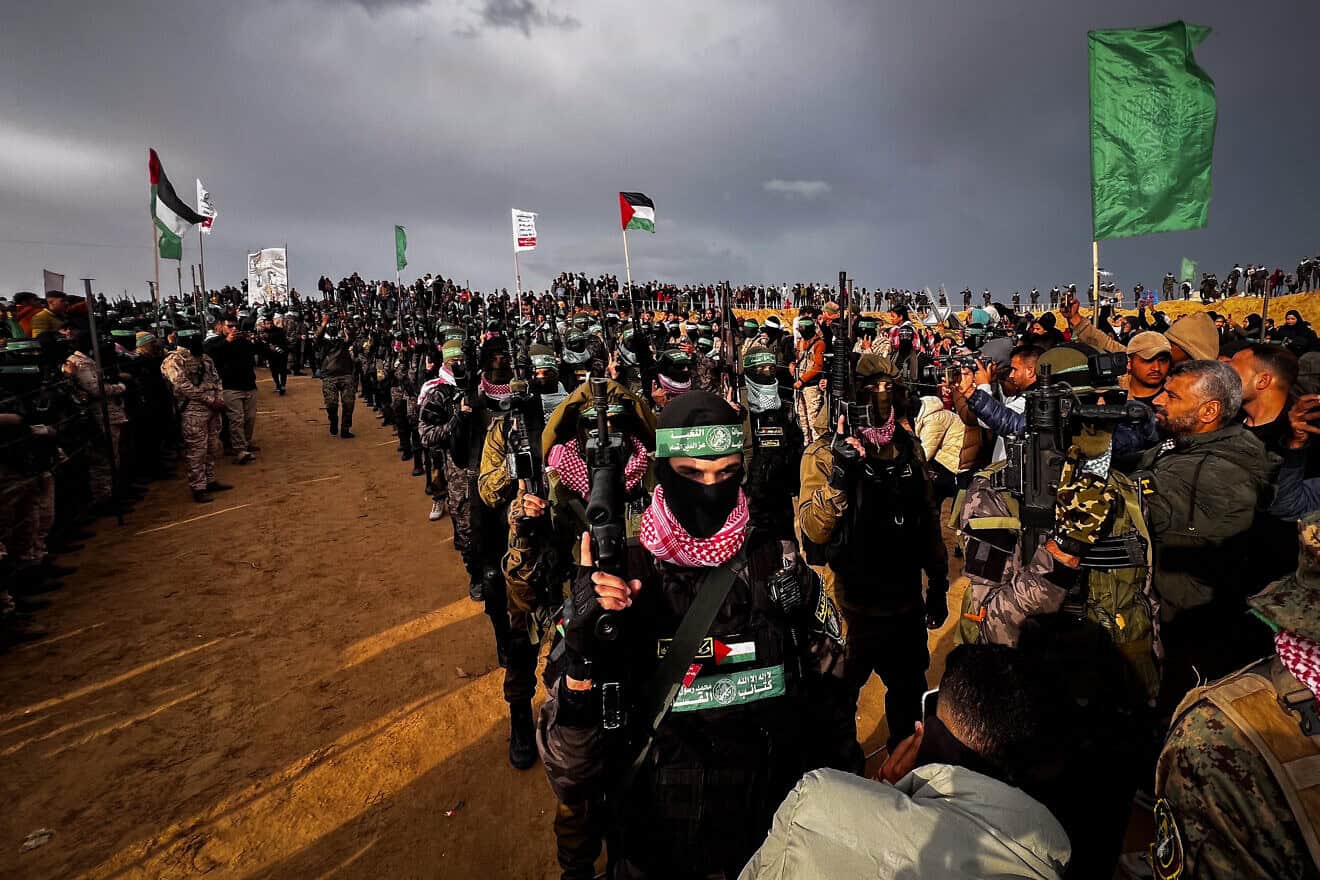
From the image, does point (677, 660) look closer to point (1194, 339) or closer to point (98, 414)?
point (1194, 339)

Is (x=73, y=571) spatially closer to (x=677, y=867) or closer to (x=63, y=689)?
(x=63, y=689)

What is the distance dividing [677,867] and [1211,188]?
10646 millimetres

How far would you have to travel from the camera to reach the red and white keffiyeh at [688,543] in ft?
7.48

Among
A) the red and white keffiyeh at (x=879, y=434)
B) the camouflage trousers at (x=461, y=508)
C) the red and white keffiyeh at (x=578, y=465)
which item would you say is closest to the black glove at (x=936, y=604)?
the red and white keffiyeh at (x=879, y=434)

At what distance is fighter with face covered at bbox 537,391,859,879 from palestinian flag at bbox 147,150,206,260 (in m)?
16.7

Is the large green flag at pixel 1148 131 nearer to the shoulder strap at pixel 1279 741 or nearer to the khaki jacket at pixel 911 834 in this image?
the shoulder strap at pixel 1279 741

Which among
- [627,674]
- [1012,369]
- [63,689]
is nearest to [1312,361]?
[1012,369]

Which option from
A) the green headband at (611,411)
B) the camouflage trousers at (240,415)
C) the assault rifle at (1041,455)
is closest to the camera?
the assault rifle at (1041,455)

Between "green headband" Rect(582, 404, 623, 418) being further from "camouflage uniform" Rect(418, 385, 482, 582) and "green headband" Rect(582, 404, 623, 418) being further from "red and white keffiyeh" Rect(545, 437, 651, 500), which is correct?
"camouflage uniform" Rect(418, 385, 482, 582)

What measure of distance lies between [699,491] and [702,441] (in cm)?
20

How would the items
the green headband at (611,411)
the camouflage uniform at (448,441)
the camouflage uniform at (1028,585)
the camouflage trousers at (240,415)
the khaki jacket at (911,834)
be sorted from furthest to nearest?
the camouflage trousers at (240,415) < the camouflage uniform at (448,441) < the green headband at (611,411) < the camouflage uniform at (1028,585) < the khaki jacket at (911,834)

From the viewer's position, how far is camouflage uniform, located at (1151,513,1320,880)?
4.67ft

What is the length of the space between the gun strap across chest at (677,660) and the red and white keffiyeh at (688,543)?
0.27 feet

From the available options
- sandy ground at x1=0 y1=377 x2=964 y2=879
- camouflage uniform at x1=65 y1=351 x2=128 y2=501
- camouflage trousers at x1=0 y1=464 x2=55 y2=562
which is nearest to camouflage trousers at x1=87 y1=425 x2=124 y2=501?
camouflage uniform at x1=65 y1=351 x2=128 y2=501
